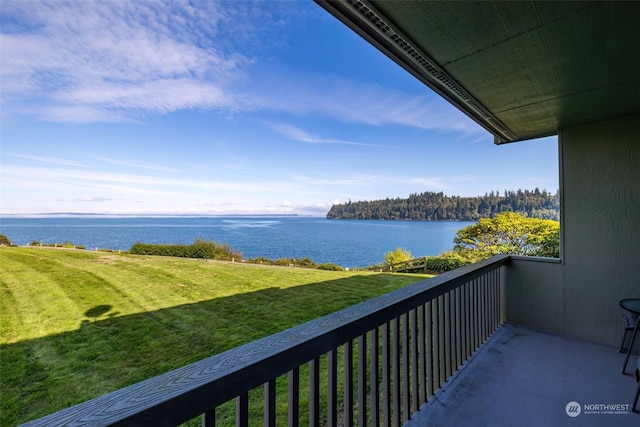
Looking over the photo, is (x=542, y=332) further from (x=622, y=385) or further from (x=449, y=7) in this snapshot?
(x=449, y=7)

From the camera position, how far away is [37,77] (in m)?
4.92

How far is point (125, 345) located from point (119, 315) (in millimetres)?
1385

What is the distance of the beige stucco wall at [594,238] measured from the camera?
9.07 feet

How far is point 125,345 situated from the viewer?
379cm

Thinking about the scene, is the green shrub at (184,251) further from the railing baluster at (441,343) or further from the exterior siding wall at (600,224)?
the exterior siding wall at (600,224)

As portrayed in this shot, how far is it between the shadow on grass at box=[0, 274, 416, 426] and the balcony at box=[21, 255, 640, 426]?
1.63m

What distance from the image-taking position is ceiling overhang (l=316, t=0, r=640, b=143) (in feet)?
4.50

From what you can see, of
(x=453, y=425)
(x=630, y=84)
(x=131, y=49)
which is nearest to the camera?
(x=453, y=425)

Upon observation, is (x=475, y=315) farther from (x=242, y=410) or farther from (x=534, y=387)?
(x=242, y=410)

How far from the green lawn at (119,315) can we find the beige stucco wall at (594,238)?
138 inches

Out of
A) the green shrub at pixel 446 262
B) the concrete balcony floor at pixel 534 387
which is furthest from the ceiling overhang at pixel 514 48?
the green shrub at pixel 446 262

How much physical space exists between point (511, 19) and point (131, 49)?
22.4 feet

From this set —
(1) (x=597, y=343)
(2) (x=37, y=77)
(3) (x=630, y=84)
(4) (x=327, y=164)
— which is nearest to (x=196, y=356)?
(1) (x=597, y=343)

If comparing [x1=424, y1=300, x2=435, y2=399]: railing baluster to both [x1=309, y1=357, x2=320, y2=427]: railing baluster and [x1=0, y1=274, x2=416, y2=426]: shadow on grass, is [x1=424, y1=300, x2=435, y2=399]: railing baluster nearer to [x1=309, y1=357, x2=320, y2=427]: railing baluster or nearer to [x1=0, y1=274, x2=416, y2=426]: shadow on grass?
[x1=309, y1=357, x2=320, y2=427]: railing baluster
